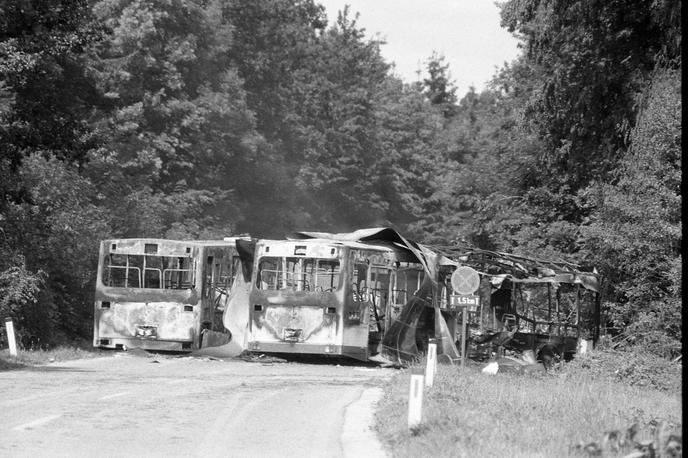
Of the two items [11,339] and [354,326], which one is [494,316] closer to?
[354,326]

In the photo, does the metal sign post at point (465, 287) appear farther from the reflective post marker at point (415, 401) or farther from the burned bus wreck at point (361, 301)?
the reflective post marker at point (415, 401)

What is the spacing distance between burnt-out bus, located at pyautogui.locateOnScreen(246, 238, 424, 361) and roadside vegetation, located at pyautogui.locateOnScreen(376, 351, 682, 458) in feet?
16.4

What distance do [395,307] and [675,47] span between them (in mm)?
8908

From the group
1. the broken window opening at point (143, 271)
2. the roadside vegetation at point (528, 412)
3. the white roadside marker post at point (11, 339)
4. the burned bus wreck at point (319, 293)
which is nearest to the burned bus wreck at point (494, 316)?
the burned bus wreck at point (319, 293)

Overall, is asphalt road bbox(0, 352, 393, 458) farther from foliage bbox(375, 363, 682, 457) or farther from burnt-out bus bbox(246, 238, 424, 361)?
burnt-out bus bbox(246, 238, 424, 361)

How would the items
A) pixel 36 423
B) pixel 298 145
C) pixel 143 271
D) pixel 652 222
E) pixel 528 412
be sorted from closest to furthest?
pixel 36 423, pixel 528 412, pixel 652 222, pixel 143 271, pixel 298 145

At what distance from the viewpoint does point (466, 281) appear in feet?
74.3

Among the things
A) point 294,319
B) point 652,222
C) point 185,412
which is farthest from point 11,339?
point 652,222

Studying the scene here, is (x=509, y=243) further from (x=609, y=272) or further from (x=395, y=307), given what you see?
(x=395, y=307)

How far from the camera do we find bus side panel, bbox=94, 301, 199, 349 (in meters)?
28.6

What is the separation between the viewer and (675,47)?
2425cm

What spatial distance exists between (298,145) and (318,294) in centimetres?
4338

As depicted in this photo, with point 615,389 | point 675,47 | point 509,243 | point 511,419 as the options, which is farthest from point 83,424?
point 509,243

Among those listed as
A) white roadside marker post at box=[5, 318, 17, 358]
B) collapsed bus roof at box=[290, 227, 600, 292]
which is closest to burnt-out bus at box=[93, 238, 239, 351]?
collapsed bus roof at box=[290, 227, 600, 292]
